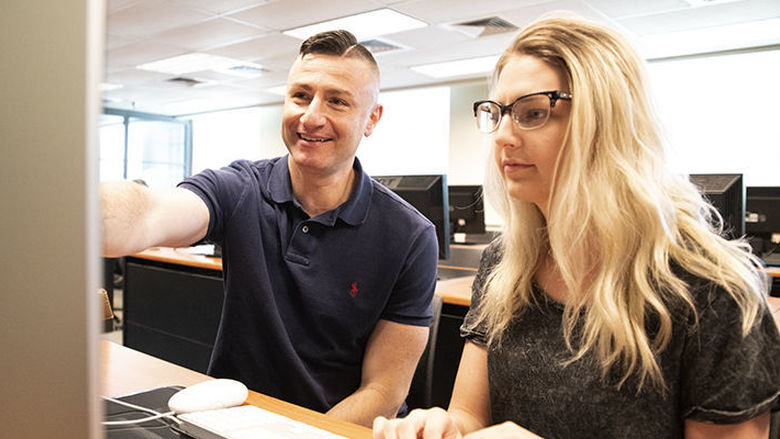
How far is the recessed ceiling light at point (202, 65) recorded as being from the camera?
243 inches

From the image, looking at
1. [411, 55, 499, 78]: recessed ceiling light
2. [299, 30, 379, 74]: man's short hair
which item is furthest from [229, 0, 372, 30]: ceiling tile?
[299, 30, 379, 74]: man's short hair

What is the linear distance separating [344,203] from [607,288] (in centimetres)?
70

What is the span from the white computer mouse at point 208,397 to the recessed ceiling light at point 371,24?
383 centimetres

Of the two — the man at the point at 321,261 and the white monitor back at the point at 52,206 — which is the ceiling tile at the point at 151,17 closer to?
the man at the point at 321,261

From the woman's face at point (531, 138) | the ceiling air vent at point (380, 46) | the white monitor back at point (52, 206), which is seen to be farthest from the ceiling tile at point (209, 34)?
the white monitor back at point (52, 206)

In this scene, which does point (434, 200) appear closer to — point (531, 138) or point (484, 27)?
point (531, 138)

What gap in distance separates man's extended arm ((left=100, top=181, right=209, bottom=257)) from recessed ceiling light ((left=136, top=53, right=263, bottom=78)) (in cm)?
513

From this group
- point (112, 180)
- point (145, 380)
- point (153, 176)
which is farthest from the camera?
point (153, 176)

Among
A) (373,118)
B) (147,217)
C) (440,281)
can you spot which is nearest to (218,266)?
(440,281)

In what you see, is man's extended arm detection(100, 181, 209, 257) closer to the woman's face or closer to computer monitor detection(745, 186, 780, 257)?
the woman's face

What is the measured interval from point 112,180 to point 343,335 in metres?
Result: 0.62

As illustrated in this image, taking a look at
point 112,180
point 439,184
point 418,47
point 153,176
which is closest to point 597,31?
point 112,180

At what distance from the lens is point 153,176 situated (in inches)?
391

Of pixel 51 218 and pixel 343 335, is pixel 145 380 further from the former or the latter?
pixel 51 218
